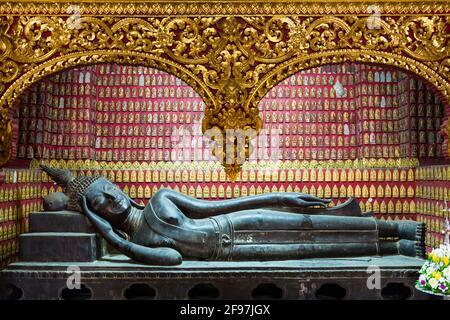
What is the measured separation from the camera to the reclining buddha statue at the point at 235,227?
4.24 meters

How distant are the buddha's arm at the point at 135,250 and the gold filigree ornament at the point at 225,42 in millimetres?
942

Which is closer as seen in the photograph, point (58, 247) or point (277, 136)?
point (58, 247)

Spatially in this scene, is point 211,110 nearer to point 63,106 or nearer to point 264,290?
point 264,290

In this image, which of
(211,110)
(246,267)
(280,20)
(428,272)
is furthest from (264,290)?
(280,20)

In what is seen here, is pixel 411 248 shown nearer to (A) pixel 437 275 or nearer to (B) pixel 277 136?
(A) pixel 437 275

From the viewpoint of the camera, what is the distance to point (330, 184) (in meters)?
6.62

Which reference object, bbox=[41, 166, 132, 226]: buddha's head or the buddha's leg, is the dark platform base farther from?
bbox=[41, 166, 132, 226]: buddha's head

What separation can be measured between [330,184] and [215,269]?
316 cm

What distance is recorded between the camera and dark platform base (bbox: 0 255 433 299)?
3900mm

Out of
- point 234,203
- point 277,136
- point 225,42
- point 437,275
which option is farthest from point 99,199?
point 277,136

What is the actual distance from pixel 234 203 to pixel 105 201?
1.27 m

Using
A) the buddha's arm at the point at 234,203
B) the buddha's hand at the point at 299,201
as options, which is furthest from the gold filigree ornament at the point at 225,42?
the buddha's hand at the point at 299,201

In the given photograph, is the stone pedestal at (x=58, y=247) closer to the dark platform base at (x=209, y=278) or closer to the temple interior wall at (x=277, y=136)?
the dark platform base at (x=209, y=278)

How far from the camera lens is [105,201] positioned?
14.6 feet
